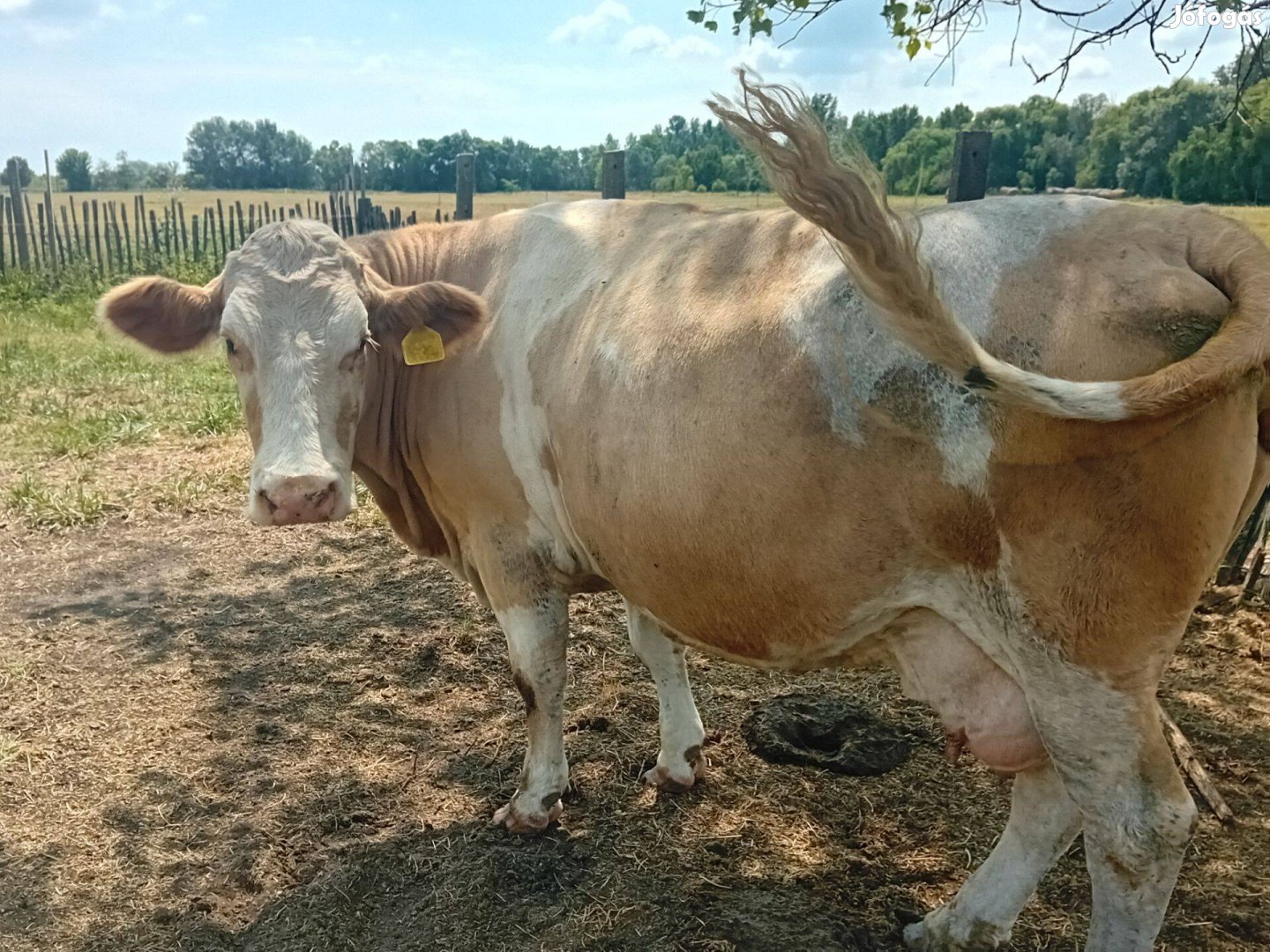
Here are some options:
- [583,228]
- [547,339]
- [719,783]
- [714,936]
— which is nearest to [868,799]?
[719,783]

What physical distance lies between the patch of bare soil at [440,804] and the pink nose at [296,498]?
135 cm

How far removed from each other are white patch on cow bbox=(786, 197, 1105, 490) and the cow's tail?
0.15 m

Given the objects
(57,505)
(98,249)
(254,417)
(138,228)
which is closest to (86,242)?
(98,249)

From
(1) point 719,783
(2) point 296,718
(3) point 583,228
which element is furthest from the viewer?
(2) point 296,718

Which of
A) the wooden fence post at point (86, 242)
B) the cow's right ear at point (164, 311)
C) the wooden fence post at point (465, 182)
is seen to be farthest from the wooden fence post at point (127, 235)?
Answer: the cow's right ear at point (164, 311)

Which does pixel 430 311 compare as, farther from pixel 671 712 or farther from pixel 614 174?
pixel 614 174

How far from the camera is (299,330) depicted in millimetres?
3268

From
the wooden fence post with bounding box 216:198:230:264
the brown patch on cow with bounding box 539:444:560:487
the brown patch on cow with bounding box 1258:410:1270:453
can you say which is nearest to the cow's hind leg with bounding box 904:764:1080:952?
the brown patch on cow with bounding box 1258:410:1270:453

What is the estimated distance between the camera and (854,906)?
10.7 feet

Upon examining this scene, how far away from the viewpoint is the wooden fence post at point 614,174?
28.9 feet

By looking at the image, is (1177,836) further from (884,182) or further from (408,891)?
(408,891)

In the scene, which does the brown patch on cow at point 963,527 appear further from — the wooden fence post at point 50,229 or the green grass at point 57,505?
the wooden fence post at point 50,229

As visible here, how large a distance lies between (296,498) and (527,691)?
1.19 m

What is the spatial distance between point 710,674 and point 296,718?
2070 millimetres
